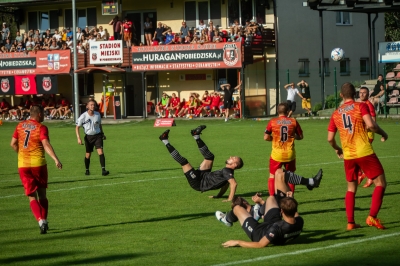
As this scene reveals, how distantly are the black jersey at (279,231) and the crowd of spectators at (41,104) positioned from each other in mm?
38251

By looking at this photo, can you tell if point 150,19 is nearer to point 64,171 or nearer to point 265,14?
point 265,14

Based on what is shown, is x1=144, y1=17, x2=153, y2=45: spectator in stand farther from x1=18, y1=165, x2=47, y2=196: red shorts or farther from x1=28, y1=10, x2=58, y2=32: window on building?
x1=18, y1=165, x2=47, y2=196: red shorts

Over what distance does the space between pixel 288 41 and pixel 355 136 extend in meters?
34.4

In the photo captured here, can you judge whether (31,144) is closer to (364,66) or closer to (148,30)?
(148,30)

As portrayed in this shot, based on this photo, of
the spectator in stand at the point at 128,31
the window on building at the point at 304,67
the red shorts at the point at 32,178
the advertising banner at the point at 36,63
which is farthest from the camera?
the advertising banner at the point at 36,63

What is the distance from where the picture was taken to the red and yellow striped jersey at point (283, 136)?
41.2 feet

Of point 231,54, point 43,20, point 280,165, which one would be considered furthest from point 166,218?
point 43,20

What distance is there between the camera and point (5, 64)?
47.4 meters

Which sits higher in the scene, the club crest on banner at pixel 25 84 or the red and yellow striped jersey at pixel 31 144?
the club crest on banner at pixel 25 84

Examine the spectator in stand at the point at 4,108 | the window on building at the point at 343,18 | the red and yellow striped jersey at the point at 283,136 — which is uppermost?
the window on building at the point at 343,18

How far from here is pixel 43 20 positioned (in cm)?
5034

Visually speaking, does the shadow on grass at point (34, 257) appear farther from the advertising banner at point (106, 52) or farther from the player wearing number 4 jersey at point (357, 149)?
the advertising banner at point (106, 52)

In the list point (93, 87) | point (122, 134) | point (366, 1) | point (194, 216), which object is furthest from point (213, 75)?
point (194, 216)

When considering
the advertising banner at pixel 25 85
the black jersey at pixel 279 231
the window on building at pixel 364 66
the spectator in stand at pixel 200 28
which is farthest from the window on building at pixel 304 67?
the black jersey at pixel 279 231
